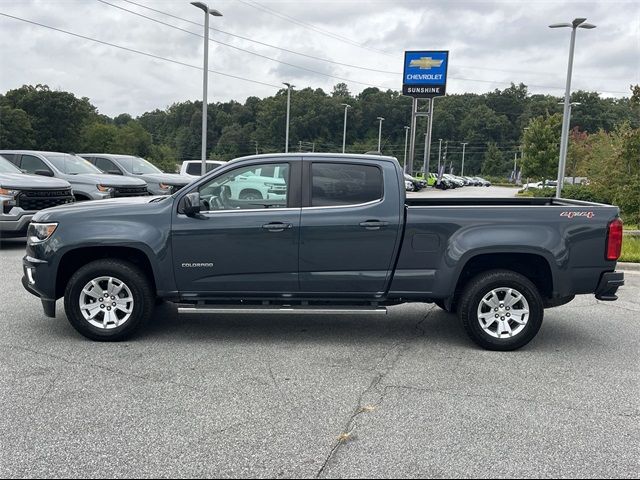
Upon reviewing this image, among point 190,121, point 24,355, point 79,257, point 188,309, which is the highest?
point 190,121

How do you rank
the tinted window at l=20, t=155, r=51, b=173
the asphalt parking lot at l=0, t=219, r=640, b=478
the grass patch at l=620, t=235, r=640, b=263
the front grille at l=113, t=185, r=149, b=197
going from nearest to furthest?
the asphalt parking lot at l=0, t=219, r=640, b=478 → the grass patch at l=620, t=235, r=640, b=263 → the front grille at l=113, t=185, r=149, b=197 → the tinted window at l=20, t=155, r=51, b=173

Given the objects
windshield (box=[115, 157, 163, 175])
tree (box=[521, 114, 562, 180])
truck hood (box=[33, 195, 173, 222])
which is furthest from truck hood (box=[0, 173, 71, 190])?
tree (box=[521, 114, 562, 180])

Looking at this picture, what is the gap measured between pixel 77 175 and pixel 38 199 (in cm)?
267

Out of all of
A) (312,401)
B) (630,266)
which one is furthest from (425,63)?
(312,401)

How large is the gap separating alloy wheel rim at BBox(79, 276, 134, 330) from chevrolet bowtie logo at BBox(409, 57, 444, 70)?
147ft

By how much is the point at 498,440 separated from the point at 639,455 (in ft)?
2.73

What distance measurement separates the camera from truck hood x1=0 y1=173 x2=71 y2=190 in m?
10.8

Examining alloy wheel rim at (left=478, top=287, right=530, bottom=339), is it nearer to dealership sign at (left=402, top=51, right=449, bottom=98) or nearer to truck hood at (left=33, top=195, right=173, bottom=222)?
truck hood at (left=33, top=195, right=173, bottom=222)

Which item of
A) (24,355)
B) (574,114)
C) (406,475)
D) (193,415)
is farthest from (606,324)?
(574,114)

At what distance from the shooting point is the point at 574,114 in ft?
342

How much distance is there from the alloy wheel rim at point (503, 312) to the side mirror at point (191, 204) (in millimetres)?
2792

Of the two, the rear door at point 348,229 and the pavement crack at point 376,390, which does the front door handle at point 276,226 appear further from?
the pavement crack at point 376,390

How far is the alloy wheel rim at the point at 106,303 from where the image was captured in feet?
17.8

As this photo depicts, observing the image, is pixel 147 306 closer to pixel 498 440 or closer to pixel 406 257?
pixel 406 257
